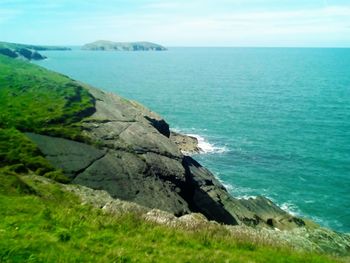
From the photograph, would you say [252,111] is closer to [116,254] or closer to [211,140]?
[211,140]

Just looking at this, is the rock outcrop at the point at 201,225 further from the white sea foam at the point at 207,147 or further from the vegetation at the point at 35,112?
the white sea foam at the point at 207,147

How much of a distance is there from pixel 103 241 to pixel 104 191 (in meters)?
19.9

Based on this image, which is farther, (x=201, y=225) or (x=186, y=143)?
(x=186, y=143)

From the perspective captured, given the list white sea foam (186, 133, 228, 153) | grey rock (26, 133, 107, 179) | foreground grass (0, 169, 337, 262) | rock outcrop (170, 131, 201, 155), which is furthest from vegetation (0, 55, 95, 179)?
white sea foam (186, 133, 228, 153)

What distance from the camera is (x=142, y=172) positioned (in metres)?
41.9

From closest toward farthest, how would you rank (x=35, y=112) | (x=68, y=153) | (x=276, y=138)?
(x=68, y=153) → (x=35, y=112) → (x=276, y=138)

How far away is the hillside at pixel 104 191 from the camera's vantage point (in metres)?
15.6

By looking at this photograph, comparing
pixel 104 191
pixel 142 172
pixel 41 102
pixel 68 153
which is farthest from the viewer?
pixel 41 102

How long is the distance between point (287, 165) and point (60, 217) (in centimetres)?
6694

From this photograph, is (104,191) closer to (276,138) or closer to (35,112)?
(35,112)

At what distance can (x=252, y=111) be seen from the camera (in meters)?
130

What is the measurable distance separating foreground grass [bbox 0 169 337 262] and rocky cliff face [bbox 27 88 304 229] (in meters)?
18.1

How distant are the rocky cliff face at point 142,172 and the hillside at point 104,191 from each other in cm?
12

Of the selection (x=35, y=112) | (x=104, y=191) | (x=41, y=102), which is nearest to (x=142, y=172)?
(x=104, y=191)
